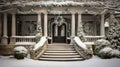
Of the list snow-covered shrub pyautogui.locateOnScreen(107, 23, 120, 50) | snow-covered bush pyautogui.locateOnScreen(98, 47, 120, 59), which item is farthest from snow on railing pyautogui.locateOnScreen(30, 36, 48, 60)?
snow-covered shrub pyautogui.locateOnScreen(107, 23, 120, 50)

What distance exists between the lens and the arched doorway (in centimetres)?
2745

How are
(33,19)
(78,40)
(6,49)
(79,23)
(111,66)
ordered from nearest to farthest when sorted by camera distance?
(111,66) < (78,40) < (6,49) < (79,23) < (33,19)

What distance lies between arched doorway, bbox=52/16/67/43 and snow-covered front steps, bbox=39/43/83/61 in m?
4.72

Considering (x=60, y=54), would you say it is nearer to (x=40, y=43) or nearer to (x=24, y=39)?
(x=40, y=43)

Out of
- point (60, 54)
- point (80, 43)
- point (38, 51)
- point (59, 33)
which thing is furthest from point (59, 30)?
point (38, 51)

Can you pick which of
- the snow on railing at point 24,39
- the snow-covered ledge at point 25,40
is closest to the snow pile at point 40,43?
the snow-covered ledge at point 25,40

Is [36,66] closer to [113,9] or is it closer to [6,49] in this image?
[6,49]

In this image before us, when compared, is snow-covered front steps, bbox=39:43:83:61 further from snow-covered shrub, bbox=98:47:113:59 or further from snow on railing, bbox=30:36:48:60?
snow-covered shrub, bbox=98:47:113:59

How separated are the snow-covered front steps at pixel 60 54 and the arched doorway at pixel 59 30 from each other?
15.5 feet

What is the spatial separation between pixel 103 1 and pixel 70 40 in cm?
544

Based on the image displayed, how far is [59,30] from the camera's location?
29.9 metres

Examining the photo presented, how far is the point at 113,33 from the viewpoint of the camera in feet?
78.7

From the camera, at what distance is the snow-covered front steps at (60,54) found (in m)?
19.7

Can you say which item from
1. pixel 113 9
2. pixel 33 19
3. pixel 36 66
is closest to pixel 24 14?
pixel 33 19
